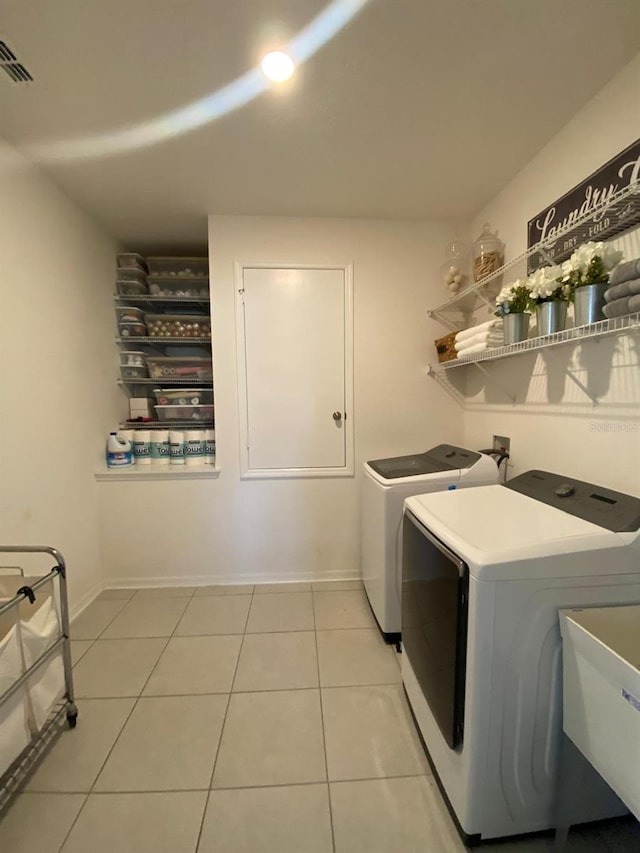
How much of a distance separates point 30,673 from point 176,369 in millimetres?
1918

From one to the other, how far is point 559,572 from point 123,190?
2656 millimetres

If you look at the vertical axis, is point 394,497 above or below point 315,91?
below

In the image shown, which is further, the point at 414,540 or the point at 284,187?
the point at 284,187

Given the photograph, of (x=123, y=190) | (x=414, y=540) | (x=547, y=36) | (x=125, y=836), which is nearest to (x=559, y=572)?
(x=414, y=540)

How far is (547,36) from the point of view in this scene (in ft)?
3.92

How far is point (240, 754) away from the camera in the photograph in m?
1.29

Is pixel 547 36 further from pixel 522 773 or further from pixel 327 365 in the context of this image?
pixel 522 773

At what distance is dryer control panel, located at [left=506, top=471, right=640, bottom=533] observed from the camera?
1006 millimetres

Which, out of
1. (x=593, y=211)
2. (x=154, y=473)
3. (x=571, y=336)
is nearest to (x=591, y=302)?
(x=571, y=336)

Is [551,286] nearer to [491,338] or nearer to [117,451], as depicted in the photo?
[491,338]

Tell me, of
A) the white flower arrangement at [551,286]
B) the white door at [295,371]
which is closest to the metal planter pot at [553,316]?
the white flower arrangement at [551,286]

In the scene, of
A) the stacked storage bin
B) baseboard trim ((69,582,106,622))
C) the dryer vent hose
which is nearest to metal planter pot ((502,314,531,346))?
the dryer vent hose

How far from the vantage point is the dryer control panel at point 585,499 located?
1006 mm

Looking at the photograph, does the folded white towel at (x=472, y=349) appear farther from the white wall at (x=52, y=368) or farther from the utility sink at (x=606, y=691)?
the white wall at (x=52, y=368)
